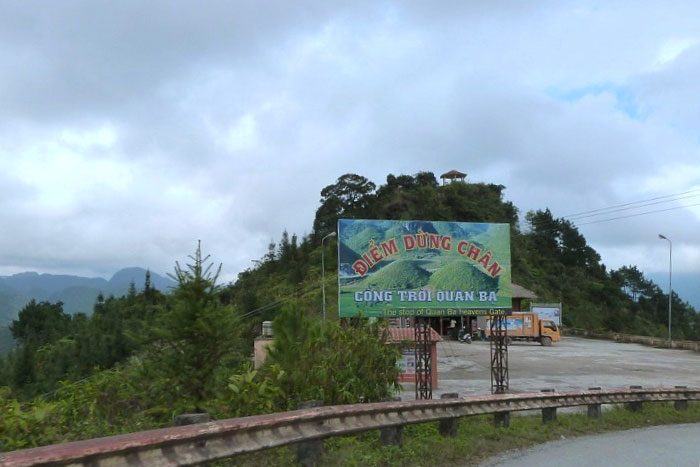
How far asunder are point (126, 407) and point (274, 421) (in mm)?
2708

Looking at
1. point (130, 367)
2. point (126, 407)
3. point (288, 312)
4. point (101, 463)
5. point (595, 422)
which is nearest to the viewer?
point (101, 463)

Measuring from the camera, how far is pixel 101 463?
4094mm

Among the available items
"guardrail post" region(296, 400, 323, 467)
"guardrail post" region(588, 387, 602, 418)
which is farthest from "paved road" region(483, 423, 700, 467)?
"guardrail post" region(296, 400, 323, 467)

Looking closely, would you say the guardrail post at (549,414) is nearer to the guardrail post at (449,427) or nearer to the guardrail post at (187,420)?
the guardrail post at (449,427)

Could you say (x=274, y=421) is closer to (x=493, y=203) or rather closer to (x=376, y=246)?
(x=376, y=246)

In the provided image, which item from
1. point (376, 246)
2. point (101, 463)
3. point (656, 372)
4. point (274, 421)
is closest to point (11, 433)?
point (101, 463)

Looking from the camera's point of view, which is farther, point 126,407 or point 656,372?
point 656,372

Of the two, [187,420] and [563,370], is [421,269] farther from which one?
[563,370]

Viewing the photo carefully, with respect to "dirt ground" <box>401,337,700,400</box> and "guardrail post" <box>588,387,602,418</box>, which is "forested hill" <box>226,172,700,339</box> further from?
"guardrail post" <box>588,387,602,418</box>

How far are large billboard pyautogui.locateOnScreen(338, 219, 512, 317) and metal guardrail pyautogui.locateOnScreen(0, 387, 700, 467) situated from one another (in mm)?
4755

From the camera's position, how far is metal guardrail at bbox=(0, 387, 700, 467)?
4.00 m

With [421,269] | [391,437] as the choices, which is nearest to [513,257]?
[421,269]

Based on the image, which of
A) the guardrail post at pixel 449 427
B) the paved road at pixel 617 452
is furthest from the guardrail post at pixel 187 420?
the guardrail post at pixel 449 427

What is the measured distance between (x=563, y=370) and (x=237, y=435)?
30164mm
